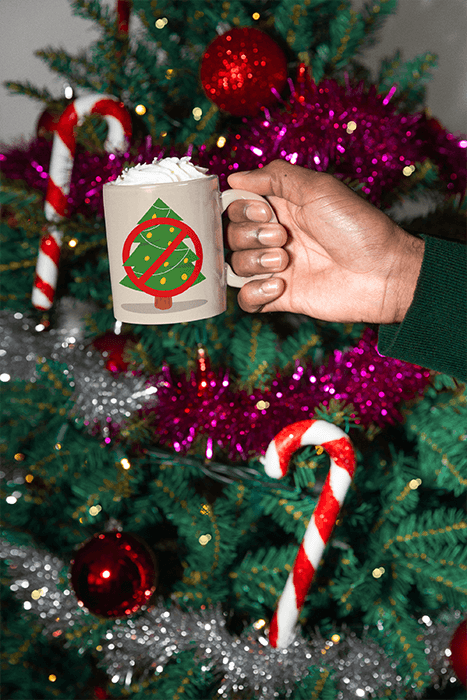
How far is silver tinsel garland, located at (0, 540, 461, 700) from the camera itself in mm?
876

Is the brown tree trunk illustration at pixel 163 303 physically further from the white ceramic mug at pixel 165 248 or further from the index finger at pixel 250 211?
the index finger at pixel 250 211

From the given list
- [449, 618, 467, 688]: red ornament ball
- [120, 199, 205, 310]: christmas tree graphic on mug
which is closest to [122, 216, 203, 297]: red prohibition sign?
[120, 199, 205, 310]: christmas tree graphic on mug

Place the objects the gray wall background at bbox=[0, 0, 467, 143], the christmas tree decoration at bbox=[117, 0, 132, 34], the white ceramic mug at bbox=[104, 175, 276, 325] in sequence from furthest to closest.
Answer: the gray wall background at bbox=[0, 0, 467, 143]
the christmas tree decoration at bbox=[117, 0, 132, 34]
the white ceramic mug at bbox=[104, 175, 276, 325]

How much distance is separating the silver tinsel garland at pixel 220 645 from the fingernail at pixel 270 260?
613mm

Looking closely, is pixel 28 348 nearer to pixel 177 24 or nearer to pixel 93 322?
pixel 93 322

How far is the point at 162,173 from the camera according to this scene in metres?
0.62

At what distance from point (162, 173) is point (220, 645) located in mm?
790

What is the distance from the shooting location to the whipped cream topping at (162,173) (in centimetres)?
62

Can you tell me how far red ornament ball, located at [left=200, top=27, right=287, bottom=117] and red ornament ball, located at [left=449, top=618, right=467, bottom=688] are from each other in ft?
3.16

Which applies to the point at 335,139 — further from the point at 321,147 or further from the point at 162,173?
the point at 162,173

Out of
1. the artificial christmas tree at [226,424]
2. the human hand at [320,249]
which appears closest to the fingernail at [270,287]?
the human hand at [320,249]

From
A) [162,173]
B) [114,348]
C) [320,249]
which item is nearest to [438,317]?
[320,249]

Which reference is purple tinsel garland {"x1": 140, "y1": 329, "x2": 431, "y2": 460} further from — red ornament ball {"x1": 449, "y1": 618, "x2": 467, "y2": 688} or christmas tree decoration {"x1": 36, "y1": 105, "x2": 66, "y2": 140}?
christmas tree decoration {"x1": 36, "y1": 105, "x2": 66, "y2": 140}

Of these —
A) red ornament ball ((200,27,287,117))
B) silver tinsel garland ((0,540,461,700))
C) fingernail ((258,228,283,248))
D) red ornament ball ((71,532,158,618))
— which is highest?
red ornament ball ((200,27,287,117))
